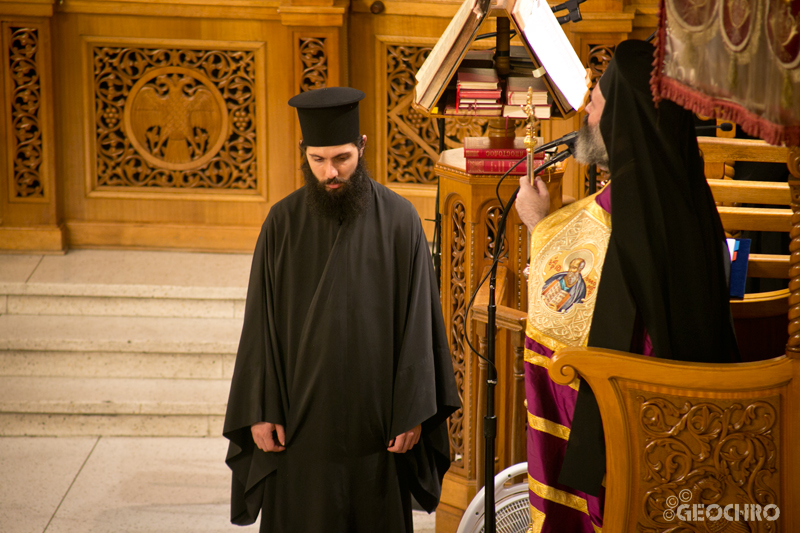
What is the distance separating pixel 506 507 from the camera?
10.1 feet

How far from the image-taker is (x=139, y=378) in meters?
4.91

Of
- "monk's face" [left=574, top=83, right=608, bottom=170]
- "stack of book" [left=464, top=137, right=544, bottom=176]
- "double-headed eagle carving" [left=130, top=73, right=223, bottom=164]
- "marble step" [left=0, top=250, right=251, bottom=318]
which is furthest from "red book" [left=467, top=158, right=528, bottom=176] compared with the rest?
"double-headed eagle carving" [left=130, top=73, right=223, bottom=164]

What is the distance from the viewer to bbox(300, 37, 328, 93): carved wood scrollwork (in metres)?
5.52

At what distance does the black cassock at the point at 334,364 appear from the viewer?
8.65 ft

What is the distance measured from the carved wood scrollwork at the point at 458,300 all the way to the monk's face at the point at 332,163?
775mm

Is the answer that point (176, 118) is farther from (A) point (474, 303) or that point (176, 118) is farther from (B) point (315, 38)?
(A) point (474, 303)

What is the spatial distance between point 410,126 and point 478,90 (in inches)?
105

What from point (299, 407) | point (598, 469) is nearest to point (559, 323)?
point (598, 469)

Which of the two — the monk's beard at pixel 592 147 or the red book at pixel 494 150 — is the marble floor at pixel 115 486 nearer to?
the red book at pixel 494 150

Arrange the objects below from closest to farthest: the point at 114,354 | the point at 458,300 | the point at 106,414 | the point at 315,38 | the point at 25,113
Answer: the point at 458,300 → the point at 106,414 → the point at 114,354 → the point at 315,38 → the point at 25,113

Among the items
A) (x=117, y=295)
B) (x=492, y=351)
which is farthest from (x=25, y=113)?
(x=492, y=351)

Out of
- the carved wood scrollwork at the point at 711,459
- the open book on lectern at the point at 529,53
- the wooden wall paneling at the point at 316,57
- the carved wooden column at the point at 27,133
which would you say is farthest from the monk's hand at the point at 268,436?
the carved wooden column at the point at 27,133

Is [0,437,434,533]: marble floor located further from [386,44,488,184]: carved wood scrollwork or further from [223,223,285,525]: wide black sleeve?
[386,44,488,184]: carved wood scrollwork

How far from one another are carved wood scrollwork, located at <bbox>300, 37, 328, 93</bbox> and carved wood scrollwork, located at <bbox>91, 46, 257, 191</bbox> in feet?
1.41
